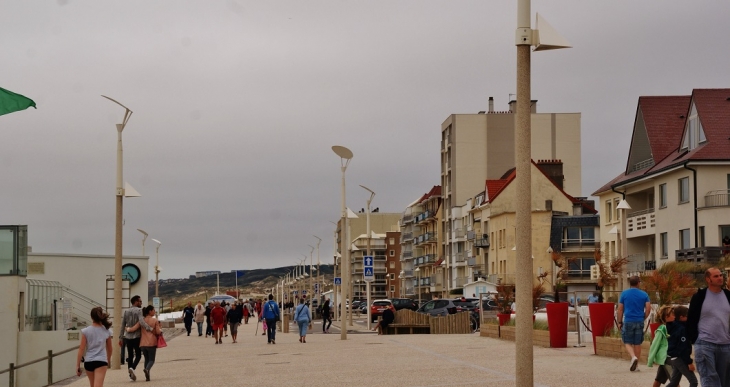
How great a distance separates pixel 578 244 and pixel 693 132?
35101 millimetres

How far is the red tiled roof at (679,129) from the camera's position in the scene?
1887 inches

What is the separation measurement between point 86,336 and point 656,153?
4245 cm

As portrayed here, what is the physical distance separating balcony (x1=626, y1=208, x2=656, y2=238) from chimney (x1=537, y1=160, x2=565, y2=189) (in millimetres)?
36482

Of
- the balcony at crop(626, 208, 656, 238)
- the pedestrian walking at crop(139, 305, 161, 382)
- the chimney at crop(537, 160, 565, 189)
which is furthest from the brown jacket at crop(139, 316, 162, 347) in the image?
the chimney at crop(537, 160, 565, 189)

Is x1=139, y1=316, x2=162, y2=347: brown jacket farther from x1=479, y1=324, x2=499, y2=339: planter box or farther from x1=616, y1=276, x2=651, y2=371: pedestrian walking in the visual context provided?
x1=479, y1=324, x2=499, y2=339: planter box

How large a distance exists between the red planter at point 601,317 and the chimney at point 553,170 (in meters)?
70.8

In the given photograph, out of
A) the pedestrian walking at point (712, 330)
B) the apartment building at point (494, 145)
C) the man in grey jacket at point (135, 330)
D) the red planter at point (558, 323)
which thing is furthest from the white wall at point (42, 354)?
the apartment building at point (494, 145)

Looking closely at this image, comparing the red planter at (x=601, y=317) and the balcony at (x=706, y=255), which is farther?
the balcony at (x=706, y=255)

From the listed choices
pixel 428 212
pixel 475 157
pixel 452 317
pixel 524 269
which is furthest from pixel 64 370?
pixel 428 212

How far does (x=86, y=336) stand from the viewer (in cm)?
1553

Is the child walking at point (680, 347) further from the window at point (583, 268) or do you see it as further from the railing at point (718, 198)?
the window at point (583, 268)

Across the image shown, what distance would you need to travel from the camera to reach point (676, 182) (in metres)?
50.2

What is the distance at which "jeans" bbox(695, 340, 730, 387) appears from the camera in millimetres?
11242

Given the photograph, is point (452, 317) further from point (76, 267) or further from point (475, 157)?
point (475, 157)
